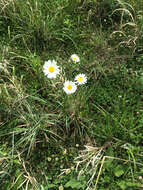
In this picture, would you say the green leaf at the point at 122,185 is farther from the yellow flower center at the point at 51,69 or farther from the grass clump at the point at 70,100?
the yellow flower center at the point at 51,69

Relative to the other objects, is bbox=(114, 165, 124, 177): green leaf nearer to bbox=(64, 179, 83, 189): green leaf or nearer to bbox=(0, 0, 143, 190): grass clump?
bbox=(0, 0, 143, 190): grass clump

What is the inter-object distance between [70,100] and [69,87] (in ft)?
0.39

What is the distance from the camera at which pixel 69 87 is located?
172 centimetres

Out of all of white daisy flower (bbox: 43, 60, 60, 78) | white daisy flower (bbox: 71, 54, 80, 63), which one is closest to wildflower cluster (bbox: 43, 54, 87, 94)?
white daisy flower (bbox: 43, 60, 60, 78)

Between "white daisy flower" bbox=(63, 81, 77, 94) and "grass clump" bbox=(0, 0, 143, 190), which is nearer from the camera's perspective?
"grass clump" bbox=(0, 0, 143, 190)

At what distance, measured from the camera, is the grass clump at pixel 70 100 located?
1524 mm

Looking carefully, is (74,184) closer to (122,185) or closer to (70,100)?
(122,185)

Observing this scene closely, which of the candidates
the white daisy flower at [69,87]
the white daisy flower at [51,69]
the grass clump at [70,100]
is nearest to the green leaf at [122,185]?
the grass clump at [70,100]

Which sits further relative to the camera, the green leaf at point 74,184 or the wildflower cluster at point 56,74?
the wildflower cluster at point 56,74

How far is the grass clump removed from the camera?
1524 mm

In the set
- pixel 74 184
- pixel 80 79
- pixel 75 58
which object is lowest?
pixel 74 184

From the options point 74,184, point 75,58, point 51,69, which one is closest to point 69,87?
point 51,69

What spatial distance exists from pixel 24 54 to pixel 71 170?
1.15 metres

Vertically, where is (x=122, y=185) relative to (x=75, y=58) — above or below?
below
